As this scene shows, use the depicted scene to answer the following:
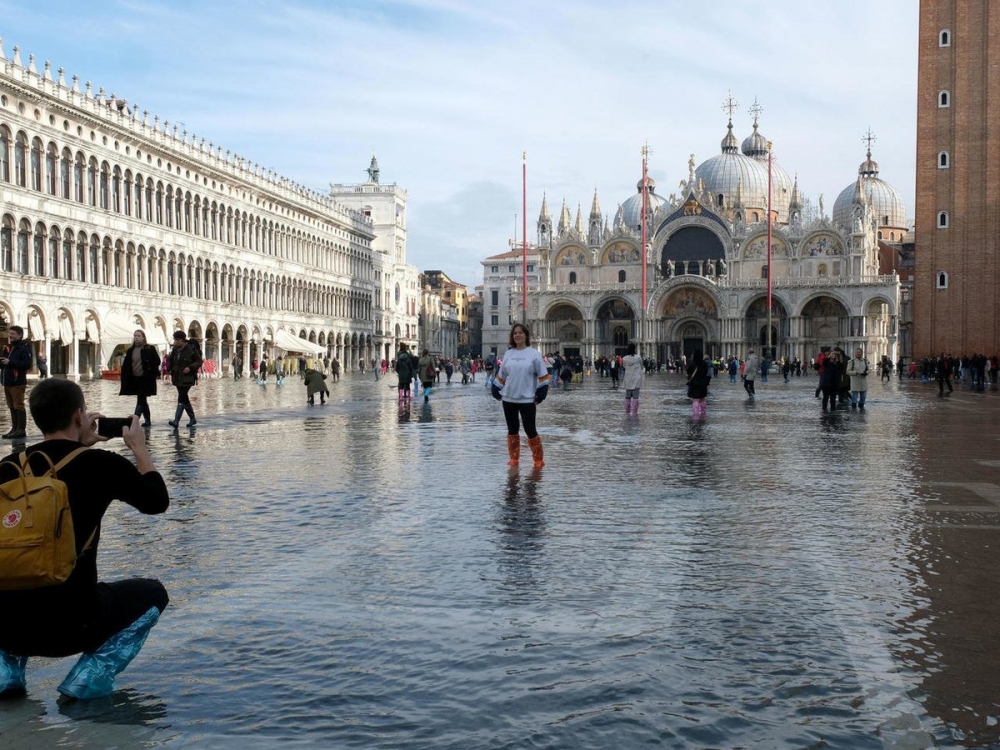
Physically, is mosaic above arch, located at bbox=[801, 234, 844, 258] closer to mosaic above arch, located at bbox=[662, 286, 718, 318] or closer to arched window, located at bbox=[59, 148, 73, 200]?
mosaic above arch, located at bbox=[662, 286, 718, 318]

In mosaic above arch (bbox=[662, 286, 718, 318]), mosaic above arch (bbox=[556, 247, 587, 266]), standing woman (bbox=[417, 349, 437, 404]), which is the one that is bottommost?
standing woman (bbox=[417, 349, 437, 404])

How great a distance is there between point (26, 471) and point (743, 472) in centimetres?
859

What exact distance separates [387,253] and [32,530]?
98624mm

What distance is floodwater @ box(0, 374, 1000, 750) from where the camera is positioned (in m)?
3.69

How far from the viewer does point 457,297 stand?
148 m

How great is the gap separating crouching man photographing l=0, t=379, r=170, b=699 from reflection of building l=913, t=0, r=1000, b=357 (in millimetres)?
57091

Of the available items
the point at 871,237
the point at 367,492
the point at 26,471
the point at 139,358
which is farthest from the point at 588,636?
the point at 871,237

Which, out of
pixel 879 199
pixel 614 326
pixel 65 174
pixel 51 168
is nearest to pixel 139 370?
pixel 51 168

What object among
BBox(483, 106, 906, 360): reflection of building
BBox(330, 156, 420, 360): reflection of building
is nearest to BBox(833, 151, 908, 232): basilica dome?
BBox(483, 106, 906, 360): reflection of building

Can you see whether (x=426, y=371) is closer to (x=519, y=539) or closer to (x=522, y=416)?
(x=522, y=416)

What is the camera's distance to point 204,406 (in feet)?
82.3

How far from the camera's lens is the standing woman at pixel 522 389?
11.4 meters

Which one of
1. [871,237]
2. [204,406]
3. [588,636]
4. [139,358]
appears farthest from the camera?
[871,237]

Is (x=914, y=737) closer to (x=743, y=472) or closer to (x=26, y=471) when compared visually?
(x=26, y=471)
